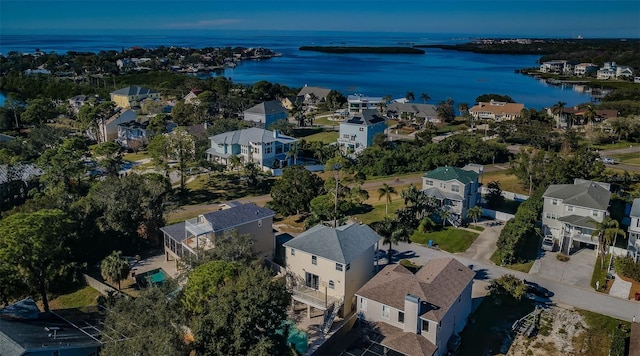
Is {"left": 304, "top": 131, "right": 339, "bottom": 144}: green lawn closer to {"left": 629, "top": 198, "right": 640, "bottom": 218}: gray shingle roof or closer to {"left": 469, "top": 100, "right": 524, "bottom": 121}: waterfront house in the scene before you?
{"left": 469, "top": 100, "right": 524, "bottom": 121}: waterfront house

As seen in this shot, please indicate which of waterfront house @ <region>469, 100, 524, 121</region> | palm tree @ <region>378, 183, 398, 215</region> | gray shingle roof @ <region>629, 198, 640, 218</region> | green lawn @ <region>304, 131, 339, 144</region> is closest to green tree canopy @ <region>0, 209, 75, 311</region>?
palm tree @ <region>378, 183, 398, 215</region>

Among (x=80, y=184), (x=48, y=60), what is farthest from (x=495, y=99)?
(x=48, y=60)

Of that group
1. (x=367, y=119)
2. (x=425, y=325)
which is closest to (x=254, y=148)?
(x=367, y=119)

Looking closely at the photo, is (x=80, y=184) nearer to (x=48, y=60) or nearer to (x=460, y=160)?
(x=460, y=160)

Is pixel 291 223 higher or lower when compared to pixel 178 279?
lower

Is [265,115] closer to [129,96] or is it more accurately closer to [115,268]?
[129,96]

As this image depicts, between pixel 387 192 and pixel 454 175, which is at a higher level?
pixel 454 175
